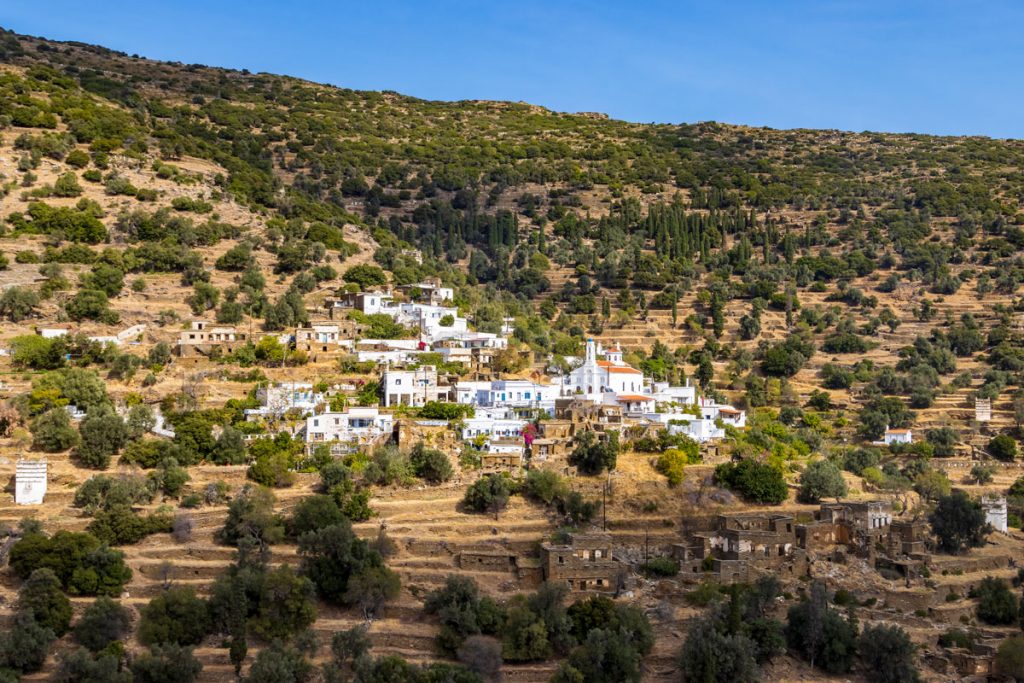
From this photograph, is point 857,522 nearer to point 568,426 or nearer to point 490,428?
point 568,426

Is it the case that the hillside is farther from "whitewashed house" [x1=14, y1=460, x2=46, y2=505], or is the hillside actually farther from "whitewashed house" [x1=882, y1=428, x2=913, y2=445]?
"whitewashed house" [x1=882, y1=428, x2=913, y2=445]

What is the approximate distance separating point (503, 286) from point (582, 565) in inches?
1430

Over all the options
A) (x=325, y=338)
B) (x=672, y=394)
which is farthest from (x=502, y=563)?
(x=325, y=338)

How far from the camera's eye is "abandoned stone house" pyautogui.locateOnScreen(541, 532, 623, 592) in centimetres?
3241

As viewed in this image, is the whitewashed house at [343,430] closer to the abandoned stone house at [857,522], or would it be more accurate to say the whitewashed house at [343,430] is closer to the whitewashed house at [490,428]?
the whitewashed house at [490,428]

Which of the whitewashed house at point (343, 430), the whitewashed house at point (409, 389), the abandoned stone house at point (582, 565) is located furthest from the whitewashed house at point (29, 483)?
the abandoned stone house at point (582, 565)

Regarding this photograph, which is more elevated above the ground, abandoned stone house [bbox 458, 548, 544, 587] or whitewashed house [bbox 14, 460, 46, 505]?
whitewashed house [bbox 14, 460, 46, 505]

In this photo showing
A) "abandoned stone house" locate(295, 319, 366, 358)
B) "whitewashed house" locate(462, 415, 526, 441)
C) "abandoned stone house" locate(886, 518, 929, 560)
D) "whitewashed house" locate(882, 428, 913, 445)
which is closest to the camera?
"abandoned stone house" locate(886, 518, 929, 560)

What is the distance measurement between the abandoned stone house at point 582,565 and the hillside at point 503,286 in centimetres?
81

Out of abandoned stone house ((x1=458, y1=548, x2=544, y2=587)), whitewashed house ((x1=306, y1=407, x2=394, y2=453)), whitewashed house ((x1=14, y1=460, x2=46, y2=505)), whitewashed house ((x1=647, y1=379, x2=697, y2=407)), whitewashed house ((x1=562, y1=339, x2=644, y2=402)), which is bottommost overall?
abandoned stone house ((x1=458, y1=548, x2=544, y2=587))

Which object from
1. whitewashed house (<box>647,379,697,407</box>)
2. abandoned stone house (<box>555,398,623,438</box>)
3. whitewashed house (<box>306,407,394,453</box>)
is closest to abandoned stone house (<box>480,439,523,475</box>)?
abandoned stone house (<box>555,398,623,438</box>)

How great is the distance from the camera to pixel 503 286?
67.9 metres

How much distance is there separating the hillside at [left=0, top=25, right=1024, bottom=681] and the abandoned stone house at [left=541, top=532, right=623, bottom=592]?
0.81 metres

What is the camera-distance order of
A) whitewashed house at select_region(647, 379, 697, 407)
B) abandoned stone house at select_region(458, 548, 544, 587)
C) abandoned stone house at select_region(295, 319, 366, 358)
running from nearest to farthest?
abandoned stone house at select_region(458, 548, 544, 587) → abandoned stone house at select_region(295, 319, 366, 358) → whitewashed house at select_region(647, 379, 697, 407)
